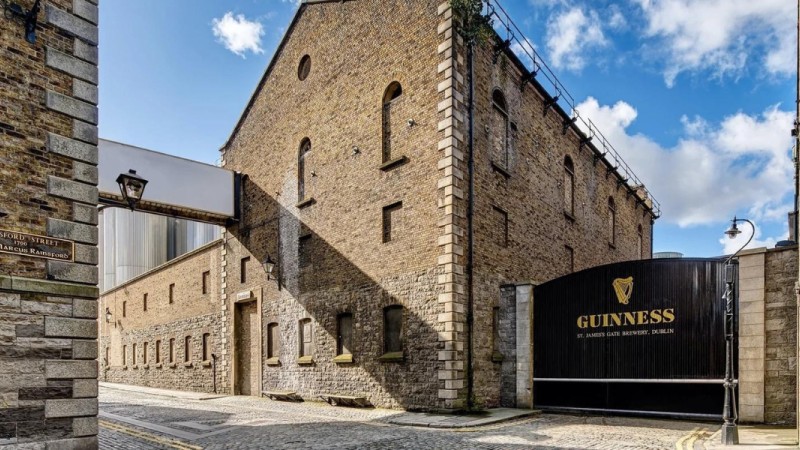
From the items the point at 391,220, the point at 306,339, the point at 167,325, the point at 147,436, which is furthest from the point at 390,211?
the point at 167,325

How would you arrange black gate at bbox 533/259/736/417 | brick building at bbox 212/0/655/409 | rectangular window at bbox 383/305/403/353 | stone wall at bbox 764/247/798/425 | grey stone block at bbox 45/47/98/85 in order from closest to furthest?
grey stone block at bbox 45/47/98/85, stone wall at bbox 764/247/798/425, black gate at bbox 533/259/736/417, brick building at bbox 212/0/655/409, rectangular window at bbox 383/305/403/353

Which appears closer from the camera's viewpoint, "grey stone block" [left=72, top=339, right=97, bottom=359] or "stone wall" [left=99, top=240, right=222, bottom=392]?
"grey stone block" [left=72, top=339, right=97, bottom=359]

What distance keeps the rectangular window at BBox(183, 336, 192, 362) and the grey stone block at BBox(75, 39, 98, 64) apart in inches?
814

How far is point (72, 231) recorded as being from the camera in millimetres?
8266

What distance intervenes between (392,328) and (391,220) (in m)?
3.16

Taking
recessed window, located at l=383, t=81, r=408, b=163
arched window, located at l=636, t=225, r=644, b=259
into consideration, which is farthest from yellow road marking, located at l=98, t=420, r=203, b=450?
arched window, located at l=636, t=225, r=644, b=259

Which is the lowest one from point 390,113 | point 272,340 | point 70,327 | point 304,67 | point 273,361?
point 273,361

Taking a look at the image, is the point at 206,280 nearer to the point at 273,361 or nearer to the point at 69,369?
the point at 273,361

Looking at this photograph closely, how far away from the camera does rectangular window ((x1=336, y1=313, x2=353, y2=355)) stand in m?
17.8

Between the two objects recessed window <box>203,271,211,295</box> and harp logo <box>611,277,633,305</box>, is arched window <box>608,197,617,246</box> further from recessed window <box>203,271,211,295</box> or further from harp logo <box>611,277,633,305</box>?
recessed window <box>203,271,211,295</box>

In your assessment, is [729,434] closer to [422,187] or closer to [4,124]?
[422,187]

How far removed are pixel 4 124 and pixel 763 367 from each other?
1454 centimetres

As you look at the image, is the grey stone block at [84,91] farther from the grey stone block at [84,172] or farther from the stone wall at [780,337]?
the stone wall at [780,337]

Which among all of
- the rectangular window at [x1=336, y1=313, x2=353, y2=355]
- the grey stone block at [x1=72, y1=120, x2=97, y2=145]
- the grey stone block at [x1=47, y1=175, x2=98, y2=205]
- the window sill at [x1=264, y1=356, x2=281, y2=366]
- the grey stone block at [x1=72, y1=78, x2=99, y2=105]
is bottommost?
the window sill at [x1=264, y1=356, x2=281, y2=366]
